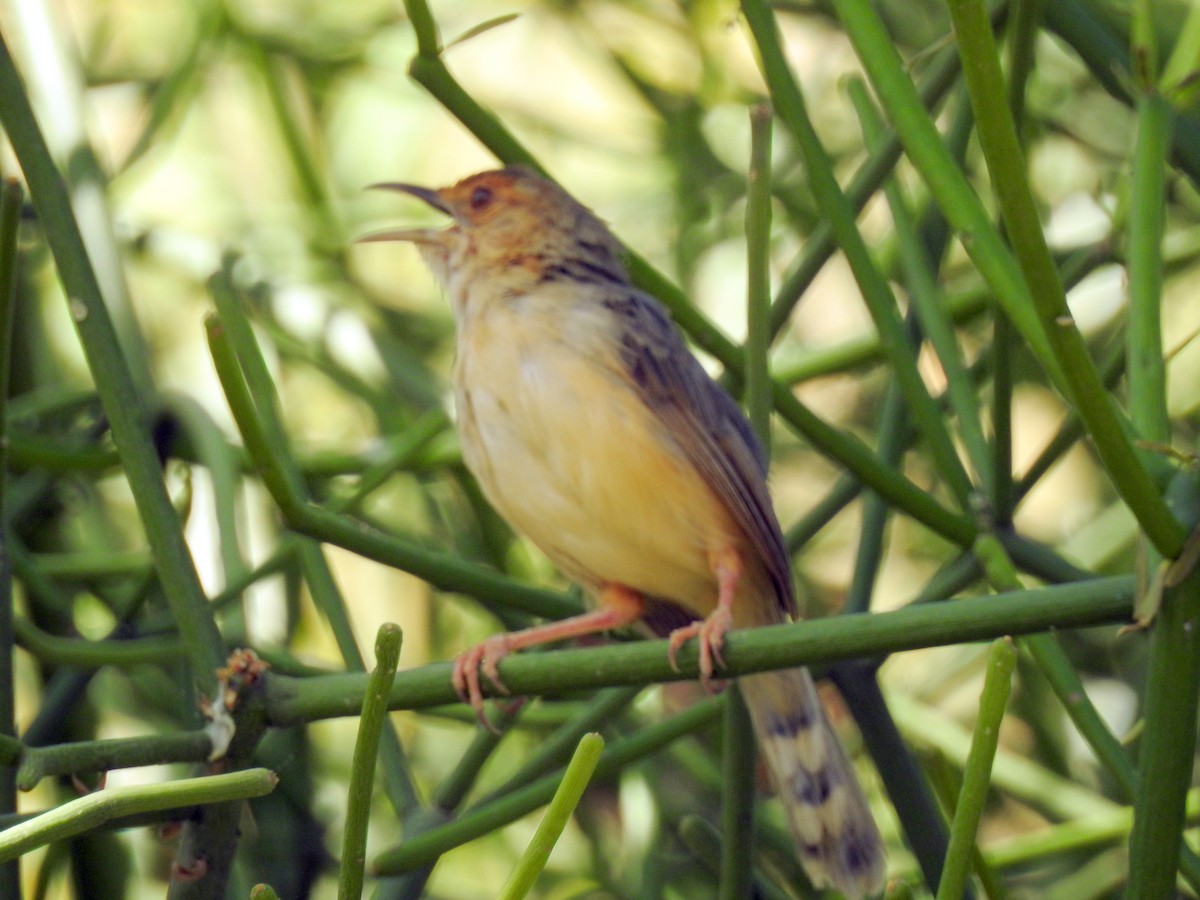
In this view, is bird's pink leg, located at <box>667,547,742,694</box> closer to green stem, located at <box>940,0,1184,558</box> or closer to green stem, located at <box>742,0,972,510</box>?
green stem, located at <box>742,0,972,510</box>

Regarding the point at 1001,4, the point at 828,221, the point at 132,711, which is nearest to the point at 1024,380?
the point at 1001,4

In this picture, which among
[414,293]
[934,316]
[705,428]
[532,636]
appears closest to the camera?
[934,316]

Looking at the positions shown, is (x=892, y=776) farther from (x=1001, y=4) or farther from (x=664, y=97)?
(x=664, y=97)

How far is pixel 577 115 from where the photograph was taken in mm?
6676

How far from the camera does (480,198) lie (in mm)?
4629

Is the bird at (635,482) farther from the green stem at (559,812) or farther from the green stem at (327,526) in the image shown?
the green stem at (559,812)

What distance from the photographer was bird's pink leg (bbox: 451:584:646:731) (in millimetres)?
2778

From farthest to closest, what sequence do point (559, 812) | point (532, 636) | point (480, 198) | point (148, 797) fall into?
point (480, 198), point (532, 636), point (148, 797), point (559, 812)

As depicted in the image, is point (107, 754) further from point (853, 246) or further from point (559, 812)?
point (853, 246)

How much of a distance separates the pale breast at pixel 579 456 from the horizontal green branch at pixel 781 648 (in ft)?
4.56

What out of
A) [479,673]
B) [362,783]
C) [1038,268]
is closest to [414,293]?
[479,673]

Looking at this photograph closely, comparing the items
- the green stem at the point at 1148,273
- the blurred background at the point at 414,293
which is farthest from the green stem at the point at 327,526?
the green stem at the point at 1148,273

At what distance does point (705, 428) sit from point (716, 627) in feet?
2.88

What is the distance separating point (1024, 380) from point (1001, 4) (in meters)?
2.51
